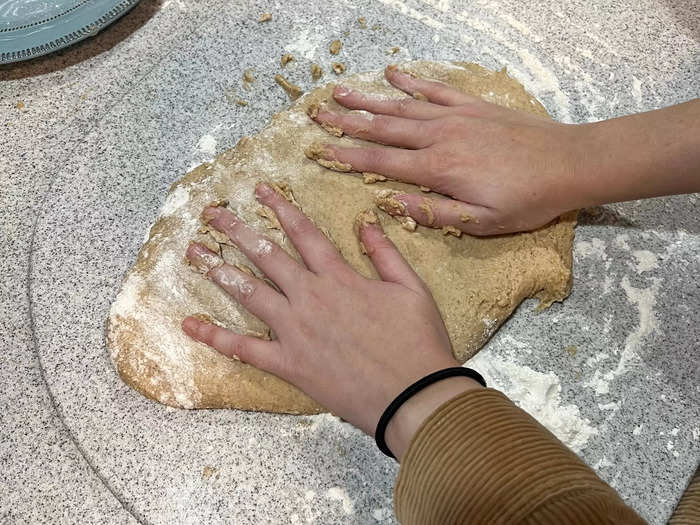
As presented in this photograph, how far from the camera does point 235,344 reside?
0.91 meters

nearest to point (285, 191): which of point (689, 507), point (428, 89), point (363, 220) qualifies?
point (363, 220)

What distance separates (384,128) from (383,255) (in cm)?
26

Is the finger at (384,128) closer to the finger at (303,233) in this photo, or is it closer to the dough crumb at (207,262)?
the finger at (303,233)

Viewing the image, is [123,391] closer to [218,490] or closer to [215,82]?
[218,490]

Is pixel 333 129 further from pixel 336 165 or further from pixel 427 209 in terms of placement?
pixel 427 209

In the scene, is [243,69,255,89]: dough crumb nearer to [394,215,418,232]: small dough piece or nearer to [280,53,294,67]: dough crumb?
[280,53,294,67]: dough crumb

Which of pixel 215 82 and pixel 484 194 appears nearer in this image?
pixel 484 194

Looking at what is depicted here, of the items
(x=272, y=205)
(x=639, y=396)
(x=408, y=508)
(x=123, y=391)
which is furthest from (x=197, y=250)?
(x=639, y=396)

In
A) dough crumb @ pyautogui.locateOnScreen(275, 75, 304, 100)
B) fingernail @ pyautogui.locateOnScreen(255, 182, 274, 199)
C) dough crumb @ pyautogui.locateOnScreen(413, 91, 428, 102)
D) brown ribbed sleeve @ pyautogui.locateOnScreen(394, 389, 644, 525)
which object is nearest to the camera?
brown ribbed sleeve @ pyautogui.locateOnScreen(394, 389, 644, 525)

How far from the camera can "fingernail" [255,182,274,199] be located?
98 cm

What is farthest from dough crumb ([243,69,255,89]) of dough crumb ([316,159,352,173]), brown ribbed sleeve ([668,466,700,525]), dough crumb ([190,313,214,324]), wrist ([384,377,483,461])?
brown ribbed sleeve ([668,466,700,525])

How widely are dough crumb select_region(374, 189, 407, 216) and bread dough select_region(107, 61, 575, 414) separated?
0.02 metres

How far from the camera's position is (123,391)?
0.98m

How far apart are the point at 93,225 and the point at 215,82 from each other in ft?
1.38
